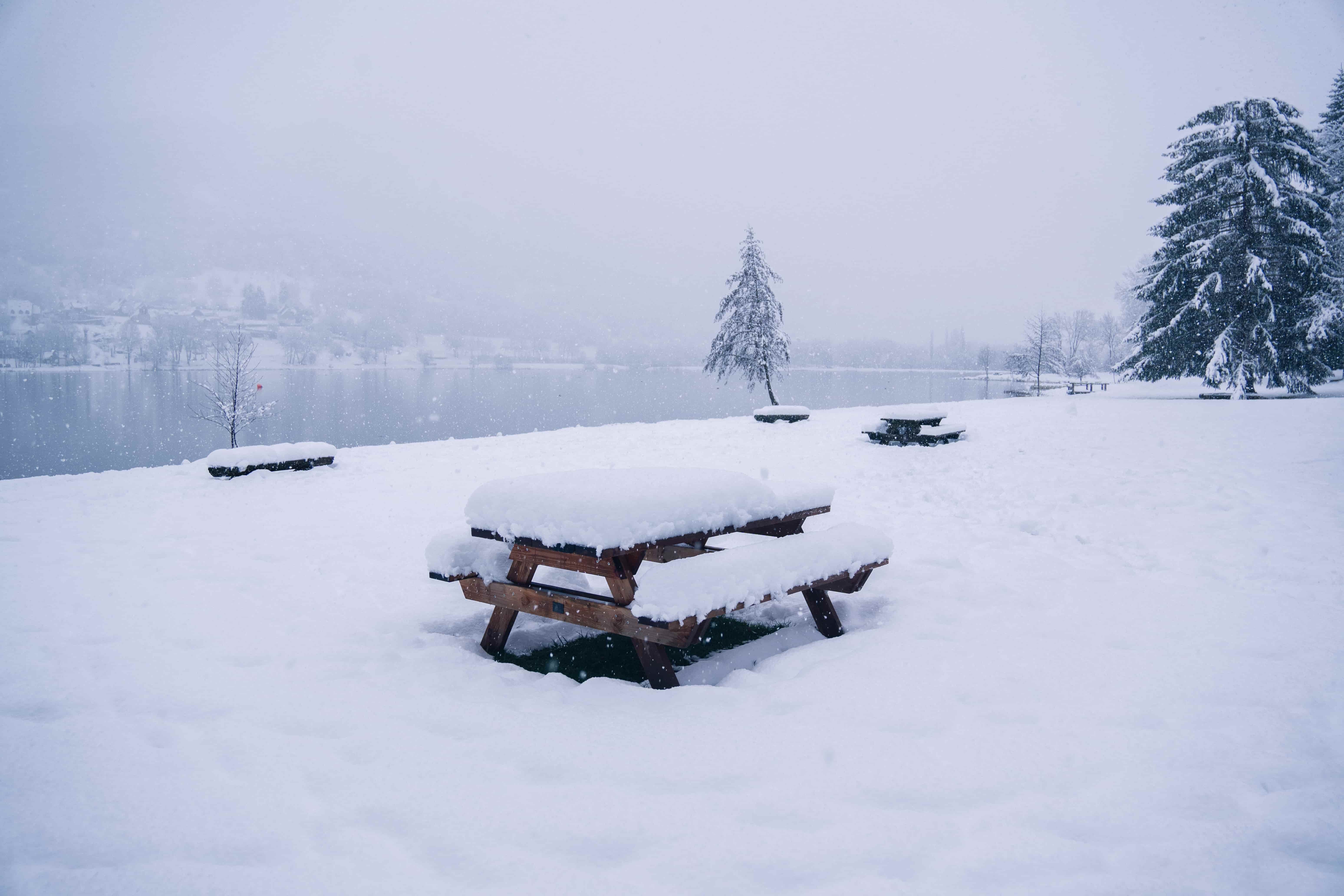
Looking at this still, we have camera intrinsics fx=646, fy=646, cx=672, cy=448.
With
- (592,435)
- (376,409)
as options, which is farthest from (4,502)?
(376,409)

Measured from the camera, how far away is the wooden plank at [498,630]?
A: 12.9ft

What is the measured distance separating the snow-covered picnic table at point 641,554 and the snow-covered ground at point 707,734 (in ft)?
1.14

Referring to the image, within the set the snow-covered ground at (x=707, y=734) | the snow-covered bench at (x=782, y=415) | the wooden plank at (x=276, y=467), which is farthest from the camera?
the snow-covered bench at (x=782, y=415)

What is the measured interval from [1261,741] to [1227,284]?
23.5 meters

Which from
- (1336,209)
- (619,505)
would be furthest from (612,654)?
(1336,209)

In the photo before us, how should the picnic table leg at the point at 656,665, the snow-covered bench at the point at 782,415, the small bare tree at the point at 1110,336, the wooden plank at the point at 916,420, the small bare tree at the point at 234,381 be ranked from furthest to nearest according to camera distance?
1. the small bare tree at the point at 1110,336
2. the small bare tree at the point at 234,381
3. the snow-covered bench at the point at 782,415
4. the wooden plank at the point at 916,420
5. the picnic table leg at the point at 656,665

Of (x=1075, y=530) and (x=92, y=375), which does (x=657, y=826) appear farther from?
(x=92, y=375)

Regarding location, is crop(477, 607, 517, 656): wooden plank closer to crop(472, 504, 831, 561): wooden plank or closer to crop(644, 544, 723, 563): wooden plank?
crop(472, 504, 831, 561): wooden plank

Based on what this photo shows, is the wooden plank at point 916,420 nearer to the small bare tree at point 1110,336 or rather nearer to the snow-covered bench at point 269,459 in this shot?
the snow-covered bench at point 269,459

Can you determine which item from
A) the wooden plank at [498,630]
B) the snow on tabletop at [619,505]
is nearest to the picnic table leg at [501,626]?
the wooden plank at [498,630]

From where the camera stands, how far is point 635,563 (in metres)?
3.34

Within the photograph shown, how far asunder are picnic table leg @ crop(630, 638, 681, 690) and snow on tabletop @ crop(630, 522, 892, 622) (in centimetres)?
30

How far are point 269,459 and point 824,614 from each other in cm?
1009

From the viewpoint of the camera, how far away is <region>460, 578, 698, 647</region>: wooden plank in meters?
3.28
